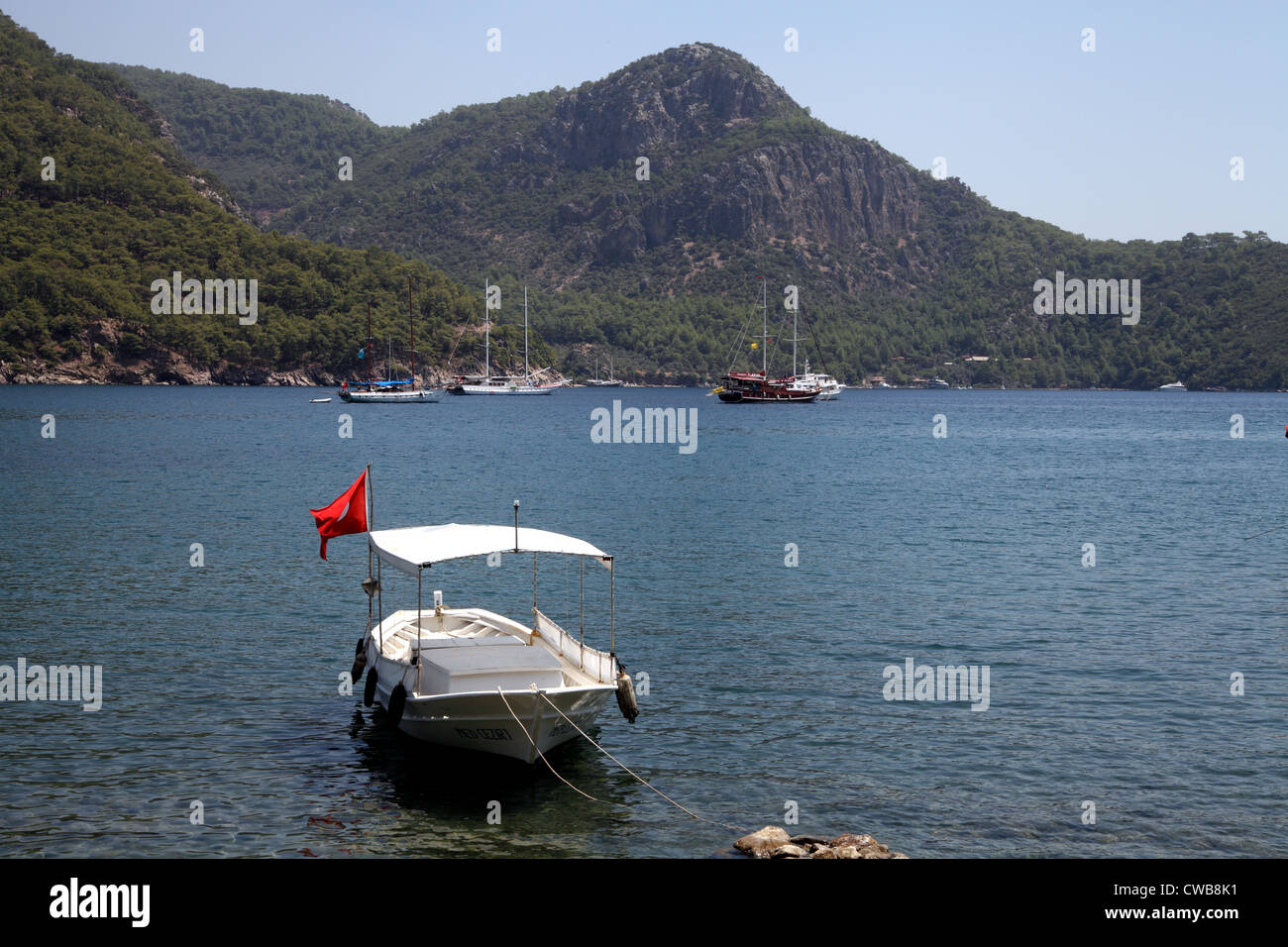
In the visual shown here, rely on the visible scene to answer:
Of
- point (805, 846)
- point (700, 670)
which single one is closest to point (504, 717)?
point (805, 846)

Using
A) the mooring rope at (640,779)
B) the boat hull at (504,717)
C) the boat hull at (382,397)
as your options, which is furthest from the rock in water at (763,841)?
the boat hull at (382,397)

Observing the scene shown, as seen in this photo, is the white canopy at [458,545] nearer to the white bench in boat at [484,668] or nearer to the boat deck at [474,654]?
the boat deck at [474,654]

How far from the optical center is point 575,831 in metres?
15.5

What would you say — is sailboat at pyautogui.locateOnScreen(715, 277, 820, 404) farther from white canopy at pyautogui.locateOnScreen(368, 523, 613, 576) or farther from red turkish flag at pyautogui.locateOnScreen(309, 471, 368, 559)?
red turkish flag at pyautogui.locateOnScreen(309, 471, 368, 559)

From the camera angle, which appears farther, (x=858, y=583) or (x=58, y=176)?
(x=58, y=176)

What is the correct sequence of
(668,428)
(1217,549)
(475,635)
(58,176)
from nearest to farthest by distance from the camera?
(475,635), (1217,549), (668,428), (58,176)

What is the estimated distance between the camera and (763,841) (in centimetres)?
1421

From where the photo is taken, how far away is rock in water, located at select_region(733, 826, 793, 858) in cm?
1408

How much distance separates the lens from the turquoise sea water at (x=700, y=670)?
15.7 metres

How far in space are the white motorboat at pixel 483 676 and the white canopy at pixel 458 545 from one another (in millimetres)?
17

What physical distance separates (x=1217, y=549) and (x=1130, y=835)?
30.9 meters

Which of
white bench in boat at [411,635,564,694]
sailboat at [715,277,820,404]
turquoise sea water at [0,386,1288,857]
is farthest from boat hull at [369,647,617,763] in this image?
sailboat at [715,277,820,404]
